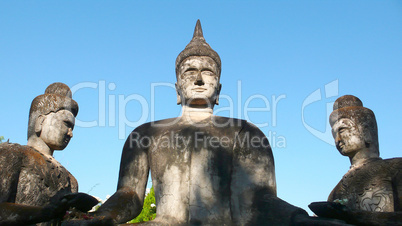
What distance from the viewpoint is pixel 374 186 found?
28.3 ft

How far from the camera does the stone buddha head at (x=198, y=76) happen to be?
25.5 ft

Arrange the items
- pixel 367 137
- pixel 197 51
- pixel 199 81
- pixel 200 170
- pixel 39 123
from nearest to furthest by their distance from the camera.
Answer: pixel 200 170, pixel 199 81, pixel 197 51, pixel 39 123, pixel 367 137

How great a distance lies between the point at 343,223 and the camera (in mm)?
5672

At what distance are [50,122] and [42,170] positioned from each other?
99cm

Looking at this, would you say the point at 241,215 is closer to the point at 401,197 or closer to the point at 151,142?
the point at 151,142

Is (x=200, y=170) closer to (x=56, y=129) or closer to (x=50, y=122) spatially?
(x=56, y=129)

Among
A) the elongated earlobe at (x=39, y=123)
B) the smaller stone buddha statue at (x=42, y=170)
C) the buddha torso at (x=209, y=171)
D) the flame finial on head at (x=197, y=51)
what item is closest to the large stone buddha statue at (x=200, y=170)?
the buddha torso at (x=209, y=171)

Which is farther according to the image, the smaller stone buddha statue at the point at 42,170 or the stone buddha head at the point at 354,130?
the stone buddha head at the point at 354,130

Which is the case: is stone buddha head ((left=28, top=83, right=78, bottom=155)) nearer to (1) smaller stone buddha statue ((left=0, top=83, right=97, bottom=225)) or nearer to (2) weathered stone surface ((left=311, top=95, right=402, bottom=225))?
(1) smaller stone buddha statue ((left=0, top=83, right=97, bottom=225))

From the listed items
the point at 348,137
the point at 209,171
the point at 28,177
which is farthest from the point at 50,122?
the point at 348,137

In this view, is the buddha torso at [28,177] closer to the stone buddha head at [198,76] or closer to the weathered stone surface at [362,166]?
the stone buddha head at [198,76]

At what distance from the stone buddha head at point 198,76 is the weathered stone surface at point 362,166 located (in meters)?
2.65

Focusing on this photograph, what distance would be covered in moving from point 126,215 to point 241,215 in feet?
5.14

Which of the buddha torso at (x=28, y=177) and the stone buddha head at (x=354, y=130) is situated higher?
the stone buddha head at (x=354, y=130)
